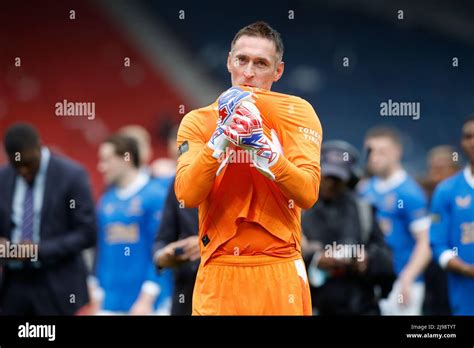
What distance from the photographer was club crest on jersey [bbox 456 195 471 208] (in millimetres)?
6102

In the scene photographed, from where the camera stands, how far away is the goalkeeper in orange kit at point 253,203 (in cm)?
373

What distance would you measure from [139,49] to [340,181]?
8.82 m

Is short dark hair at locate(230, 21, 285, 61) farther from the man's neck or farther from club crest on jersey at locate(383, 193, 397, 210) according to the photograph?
club crest on jersey at locate(383, 193, 397, 210)

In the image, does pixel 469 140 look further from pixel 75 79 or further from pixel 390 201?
pixel 75 79

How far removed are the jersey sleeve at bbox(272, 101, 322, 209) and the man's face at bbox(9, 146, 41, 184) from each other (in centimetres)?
273

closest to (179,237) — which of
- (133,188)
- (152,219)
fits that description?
(152,219)

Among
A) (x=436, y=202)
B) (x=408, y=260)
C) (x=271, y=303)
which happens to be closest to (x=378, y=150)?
(x=408, y=260)

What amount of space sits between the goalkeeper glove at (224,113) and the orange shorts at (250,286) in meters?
0.49

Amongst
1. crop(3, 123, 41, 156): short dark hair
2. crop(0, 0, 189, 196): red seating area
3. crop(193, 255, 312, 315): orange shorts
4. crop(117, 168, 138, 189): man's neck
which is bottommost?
crop(193, 255, 312, 315): orange shorts

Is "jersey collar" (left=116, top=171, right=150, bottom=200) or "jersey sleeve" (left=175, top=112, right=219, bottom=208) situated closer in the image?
"jersey sleeve" (left=175, top=112, right=219, bottom=208)

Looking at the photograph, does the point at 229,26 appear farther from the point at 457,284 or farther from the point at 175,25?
the point at 457,284

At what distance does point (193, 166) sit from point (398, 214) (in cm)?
484

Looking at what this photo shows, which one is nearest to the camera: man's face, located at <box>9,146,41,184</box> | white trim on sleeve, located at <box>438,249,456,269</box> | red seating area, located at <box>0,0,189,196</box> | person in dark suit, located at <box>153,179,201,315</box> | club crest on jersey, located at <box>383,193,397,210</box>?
person in dark suit, located at <box>153,179,201,315</box>

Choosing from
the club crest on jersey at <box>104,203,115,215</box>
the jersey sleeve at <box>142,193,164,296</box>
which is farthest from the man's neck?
the jersey sleeve at <box>142,193,164,296</box>
